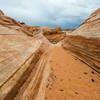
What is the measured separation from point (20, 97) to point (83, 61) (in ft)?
7.68

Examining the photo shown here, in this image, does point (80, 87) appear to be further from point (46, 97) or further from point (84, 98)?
point (46, 97)

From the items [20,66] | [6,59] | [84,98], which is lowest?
[84,98]

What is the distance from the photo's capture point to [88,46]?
8.20 ft

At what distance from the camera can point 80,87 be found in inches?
62.4

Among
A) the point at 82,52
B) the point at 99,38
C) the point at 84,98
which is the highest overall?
the point at 99,38

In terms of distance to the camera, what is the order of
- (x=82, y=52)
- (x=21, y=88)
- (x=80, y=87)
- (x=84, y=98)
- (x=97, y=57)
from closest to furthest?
(x=21, y=88) < (x=84, y=98) < (x=80, y=87) < (x=97, y=57) < (x=82, y=52)

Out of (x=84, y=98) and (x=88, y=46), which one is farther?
(x=88, y=46)

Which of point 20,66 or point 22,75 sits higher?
point 20,66

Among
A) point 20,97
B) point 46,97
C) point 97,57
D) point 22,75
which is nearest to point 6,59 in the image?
point 22,75

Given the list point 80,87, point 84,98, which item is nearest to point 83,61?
point 80,87

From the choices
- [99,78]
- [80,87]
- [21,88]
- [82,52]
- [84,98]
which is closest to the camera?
[21,88]

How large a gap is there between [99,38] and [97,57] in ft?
2.01

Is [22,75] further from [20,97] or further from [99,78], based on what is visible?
[99,78]

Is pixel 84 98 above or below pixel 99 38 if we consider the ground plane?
Result: below
